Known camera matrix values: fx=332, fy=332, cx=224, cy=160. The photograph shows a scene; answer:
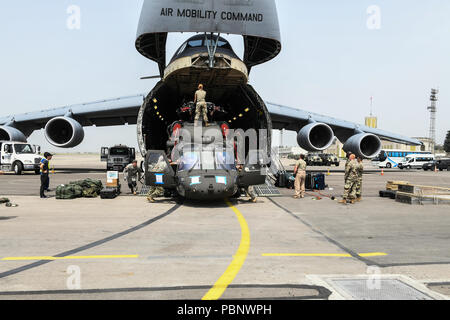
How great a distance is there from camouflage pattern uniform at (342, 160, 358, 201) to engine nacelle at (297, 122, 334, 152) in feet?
29.6

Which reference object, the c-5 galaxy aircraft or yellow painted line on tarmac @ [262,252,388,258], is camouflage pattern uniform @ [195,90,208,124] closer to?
the c-5 galaxy aircraft

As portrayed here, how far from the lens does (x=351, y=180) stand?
11.6 m

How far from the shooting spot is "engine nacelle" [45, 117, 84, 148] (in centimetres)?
2123

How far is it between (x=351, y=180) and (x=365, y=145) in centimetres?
1284

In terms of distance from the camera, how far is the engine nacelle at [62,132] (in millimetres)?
21234

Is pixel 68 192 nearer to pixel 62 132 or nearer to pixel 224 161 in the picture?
pixel 224 161

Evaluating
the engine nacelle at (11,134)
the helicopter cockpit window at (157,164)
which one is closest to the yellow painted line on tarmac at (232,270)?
the helicopter cockpit window at (157,164)

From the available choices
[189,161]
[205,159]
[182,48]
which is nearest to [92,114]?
[182,48]

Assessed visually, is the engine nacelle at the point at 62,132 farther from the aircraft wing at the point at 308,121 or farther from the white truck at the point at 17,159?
the aircraft wing at the point at 308,121

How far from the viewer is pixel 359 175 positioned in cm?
1179

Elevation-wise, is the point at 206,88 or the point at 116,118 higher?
the point at 116,118

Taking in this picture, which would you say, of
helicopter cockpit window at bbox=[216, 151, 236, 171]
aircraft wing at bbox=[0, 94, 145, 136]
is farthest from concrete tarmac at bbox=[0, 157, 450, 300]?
aircraft wing at bbox=[0, 94, 145, 136]

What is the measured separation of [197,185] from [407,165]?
4581 cm
